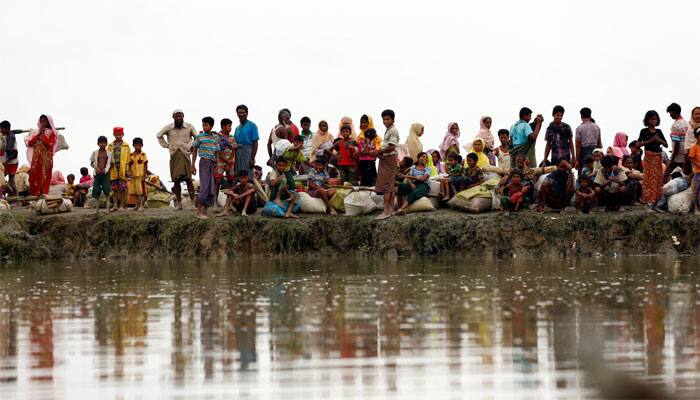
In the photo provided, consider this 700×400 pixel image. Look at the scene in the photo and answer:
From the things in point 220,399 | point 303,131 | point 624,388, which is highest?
point 303,131

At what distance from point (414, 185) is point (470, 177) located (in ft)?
3.61

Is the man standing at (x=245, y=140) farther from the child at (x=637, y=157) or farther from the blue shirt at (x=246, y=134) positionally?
the child at (x=637, y=157)

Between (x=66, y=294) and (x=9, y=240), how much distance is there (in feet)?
24.3

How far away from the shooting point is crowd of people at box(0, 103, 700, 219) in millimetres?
19094

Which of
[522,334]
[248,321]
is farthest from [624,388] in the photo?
[248,321]

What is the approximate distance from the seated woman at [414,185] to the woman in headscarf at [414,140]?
1058mm

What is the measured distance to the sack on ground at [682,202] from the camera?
1873 cm

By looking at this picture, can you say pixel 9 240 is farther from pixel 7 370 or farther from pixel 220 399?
pixel 220 399

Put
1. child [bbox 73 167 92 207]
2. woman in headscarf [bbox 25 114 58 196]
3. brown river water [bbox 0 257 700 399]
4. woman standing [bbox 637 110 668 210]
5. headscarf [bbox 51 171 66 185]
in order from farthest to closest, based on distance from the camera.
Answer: headscarf [bbox 51 171 66 185] < child [bbox 73 167 92 207] < woman in headscarf [bbox 25 114 58 196] < woman standing [bbox 637 110 668 210] < brown river water [bbox 0 257 700 399]

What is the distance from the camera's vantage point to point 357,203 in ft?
64.4

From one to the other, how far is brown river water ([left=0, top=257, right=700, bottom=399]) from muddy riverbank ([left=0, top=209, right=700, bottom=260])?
3291mm

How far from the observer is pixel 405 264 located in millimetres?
17297

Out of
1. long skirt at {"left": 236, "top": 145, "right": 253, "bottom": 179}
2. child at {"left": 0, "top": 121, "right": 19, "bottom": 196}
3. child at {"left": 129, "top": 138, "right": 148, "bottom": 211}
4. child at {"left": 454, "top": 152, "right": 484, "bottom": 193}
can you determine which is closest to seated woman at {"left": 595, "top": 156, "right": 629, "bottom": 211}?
child at {"left": 454, "top": 152, "right": 484, "bottom": 193}

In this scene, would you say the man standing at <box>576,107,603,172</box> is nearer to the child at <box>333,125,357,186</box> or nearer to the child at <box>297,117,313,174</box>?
the child at <box>333,125,357,186</box>
